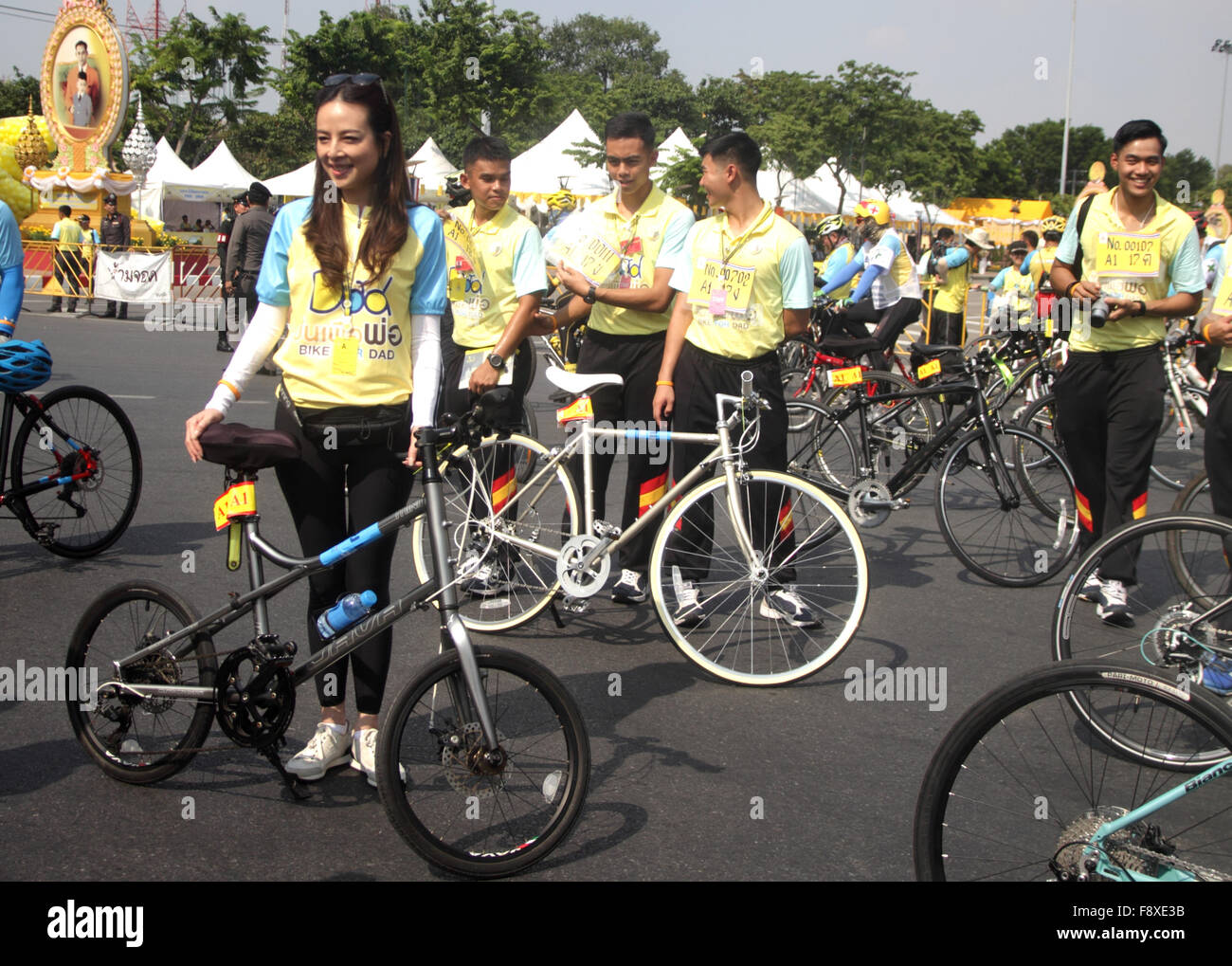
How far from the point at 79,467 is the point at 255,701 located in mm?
3215

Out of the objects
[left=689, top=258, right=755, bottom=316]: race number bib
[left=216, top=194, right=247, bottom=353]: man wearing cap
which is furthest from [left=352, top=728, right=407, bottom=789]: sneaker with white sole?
[left=216, top=194, right=247, bottom=353]: man wearing cap

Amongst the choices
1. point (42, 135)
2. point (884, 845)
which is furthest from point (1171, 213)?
point (42, 135)

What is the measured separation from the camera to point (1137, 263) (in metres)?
5.33

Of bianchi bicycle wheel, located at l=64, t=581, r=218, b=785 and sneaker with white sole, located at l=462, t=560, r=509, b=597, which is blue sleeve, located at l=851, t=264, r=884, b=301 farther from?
bianchi bicycle wheel, located at l=64, t=581, r=218, b=785

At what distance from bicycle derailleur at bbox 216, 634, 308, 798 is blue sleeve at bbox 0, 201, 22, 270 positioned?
352 centimetres

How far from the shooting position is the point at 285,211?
350 cm

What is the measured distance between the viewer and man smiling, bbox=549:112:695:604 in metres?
5.59

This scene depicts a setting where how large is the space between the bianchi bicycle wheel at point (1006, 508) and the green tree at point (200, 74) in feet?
191

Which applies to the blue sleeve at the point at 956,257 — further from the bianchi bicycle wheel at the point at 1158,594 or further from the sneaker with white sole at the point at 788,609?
the bianchi bicycle wheel at the point at 1158,594

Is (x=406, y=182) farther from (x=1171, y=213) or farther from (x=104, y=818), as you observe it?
(x=1171, y=213)


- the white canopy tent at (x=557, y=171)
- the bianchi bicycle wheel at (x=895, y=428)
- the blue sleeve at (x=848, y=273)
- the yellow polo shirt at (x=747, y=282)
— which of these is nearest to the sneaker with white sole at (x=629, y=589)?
the yellow polo shirt at (x=747, y=282)

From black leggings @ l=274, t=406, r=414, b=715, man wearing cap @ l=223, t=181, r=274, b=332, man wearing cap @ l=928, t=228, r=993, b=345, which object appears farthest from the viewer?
man wearing cap @ l=928, t=228, r=993, b=345

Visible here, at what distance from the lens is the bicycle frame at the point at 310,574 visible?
10.5 feet

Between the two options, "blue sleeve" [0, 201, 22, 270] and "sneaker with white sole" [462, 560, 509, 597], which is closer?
"sneaker with white sole" [462, 560, 509, 597]
